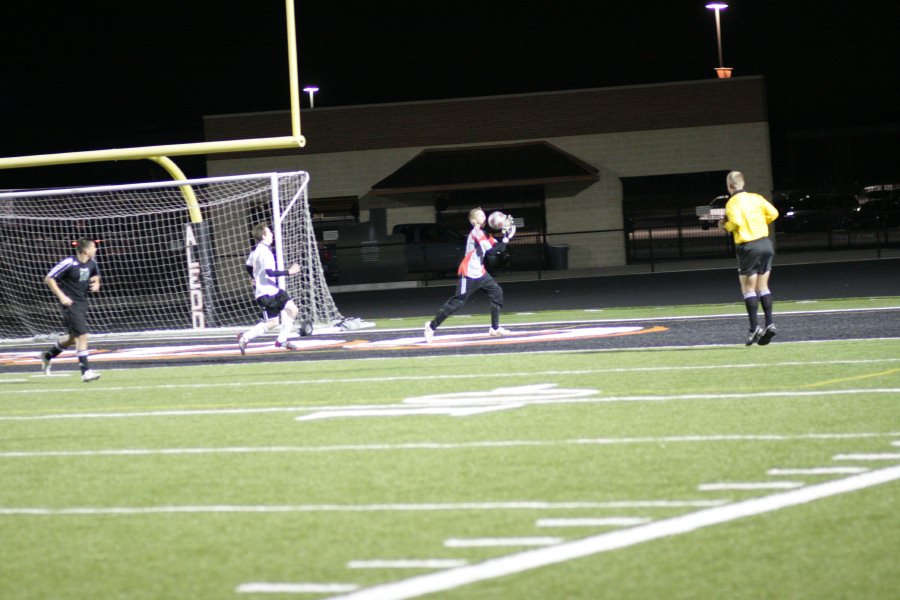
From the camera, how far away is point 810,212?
42.3 meters

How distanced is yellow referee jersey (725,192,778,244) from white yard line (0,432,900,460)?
584 centimetres

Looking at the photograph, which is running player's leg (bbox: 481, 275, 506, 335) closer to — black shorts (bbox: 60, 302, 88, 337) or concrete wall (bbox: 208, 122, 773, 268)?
black shorts (bbox: 60, 302, 88, 337)

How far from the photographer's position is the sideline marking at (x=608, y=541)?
17.5 feet

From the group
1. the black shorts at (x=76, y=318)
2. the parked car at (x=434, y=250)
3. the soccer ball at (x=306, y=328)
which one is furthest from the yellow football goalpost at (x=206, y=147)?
the parked car at (x=434, y=250)

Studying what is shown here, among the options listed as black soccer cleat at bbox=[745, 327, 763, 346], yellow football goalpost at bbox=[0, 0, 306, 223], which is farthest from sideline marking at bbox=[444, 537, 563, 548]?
yellow football goalpost at bbox=[0, 0, 306, 223]

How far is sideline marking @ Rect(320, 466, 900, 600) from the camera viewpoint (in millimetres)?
5324

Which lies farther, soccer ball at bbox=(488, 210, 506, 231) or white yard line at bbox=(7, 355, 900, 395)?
soccer ball at bbox=(488, 210, 506, 231)

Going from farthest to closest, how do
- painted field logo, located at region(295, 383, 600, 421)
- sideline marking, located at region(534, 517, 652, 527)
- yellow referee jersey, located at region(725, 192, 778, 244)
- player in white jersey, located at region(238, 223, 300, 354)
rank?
player in white jersey, located at region(238, 223, 300, 354) < yellow referee jersey, located at region(725, 192, 778, 244) < painted field logo, located at region(295, 383, 600, 421) < sideline marking, located at region(534, 517, 652, 527)

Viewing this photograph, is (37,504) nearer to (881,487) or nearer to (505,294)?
(881,487)

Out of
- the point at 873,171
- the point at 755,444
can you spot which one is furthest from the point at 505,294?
the point at 873,171

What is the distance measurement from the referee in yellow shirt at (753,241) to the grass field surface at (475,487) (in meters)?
1.08

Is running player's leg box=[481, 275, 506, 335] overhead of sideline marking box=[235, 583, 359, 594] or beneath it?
overhead

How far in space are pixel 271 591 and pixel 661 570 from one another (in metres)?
1.68

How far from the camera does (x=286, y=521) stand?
6738mm
